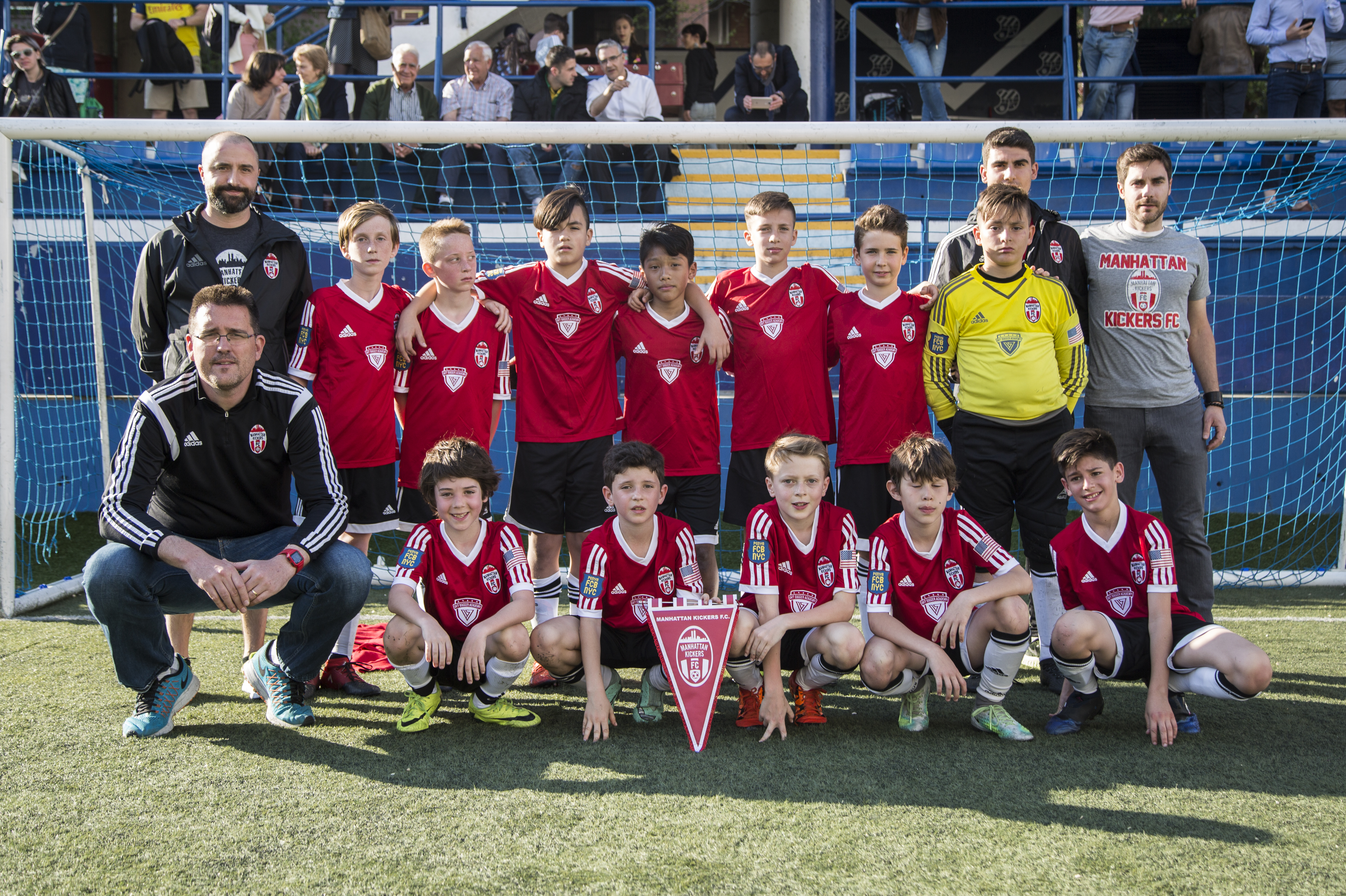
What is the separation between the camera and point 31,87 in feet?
22.1

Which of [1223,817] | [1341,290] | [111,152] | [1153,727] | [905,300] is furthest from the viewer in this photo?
[1341,290]

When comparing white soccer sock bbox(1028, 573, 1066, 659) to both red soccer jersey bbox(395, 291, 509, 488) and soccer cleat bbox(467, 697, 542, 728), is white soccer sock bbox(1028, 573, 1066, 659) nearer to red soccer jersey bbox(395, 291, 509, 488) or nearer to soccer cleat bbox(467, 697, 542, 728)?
soccer cleat bbox(467, 697, 542, 728)

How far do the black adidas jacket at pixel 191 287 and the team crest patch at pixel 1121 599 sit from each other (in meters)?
2.85

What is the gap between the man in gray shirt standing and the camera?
11.4ft

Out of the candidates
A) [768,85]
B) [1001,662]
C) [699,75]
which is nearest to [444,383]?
[1001,662]

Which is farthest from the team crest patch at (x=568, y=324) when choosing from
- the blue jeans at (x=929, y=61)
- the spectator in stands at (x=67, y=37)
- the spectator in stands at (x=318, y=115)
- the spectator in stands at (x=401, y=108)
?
the spectator in stands at (x=67, y=37)

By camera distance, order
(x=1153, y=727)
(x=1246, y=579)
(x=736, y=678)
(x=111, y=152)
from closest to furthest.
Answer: (x=1153, y=727), (x=736, y=678), (x=1246, y=579), (x=111, y=152)

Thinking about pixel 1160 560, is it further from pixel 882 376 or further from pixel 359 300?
pixel 359 300

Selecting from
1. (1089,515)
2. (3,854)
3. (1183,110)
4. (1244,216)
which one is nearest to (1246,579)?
(1244,216)

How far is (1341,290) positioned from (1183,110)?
134 inches

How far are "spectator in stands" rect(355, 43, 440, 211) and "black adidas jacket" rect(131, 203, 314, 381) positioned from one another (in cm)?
356

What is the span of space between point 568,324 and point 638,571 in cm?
105

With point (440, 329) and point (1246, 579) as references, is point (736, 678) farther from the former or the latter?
point (1246, 579)

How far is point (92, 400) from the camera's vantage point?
596cm
